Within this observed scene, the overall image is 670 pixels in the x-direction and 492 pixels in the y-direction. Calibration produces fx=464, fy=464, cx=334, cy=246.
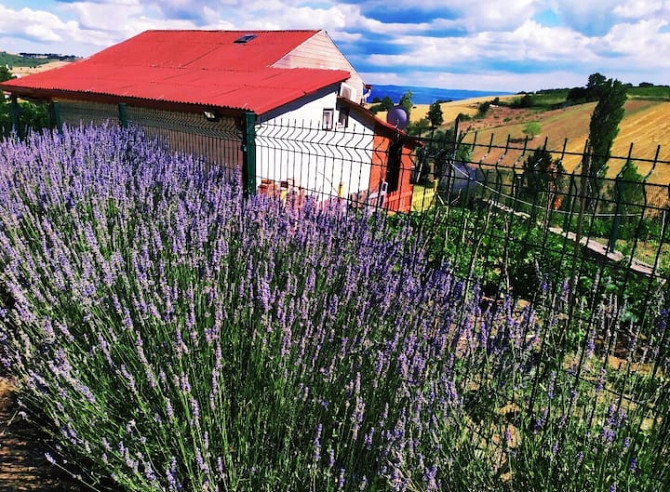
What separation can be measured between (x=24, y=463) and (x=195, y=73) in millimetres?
12599

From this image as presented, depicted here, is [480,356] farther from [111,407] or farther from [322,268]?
[111,407]

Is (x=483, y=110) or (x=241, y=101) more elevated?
(x=483, y=110)

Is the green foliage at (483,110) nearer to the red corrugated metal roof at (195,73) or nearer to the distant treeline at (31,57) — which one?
the red corrugated metal roof at (195,73)

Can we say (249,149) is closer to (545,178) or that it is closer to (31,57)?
(545,178)

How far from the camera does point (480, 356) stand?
2.47 metres

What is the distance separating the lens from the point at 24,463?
2502mm

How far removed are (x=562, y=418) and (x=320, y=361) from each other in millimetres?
1089

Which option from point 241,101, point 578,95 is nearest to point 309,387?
point 241,101

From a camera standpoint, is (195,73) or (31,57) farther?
(31,57)

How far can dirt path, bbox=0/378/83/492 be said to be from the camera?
7.73 ft

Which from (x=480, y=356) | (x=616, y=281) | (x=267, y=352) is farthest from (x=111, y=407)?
(x=616, y=281)

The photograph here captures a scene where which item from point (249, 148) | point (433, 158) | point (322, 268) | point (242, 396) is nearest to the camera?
point (242, 396)

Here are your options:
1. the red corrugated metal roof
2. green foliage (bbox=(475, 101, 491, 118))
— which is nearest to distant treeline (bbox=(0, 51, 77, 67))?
green foliage (bbox=(475, 101, 491, 118))

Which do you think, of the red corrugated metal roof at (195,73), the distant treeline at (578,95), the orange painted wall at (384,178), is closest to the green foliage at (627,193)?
the orange painted wall at (384,178)
